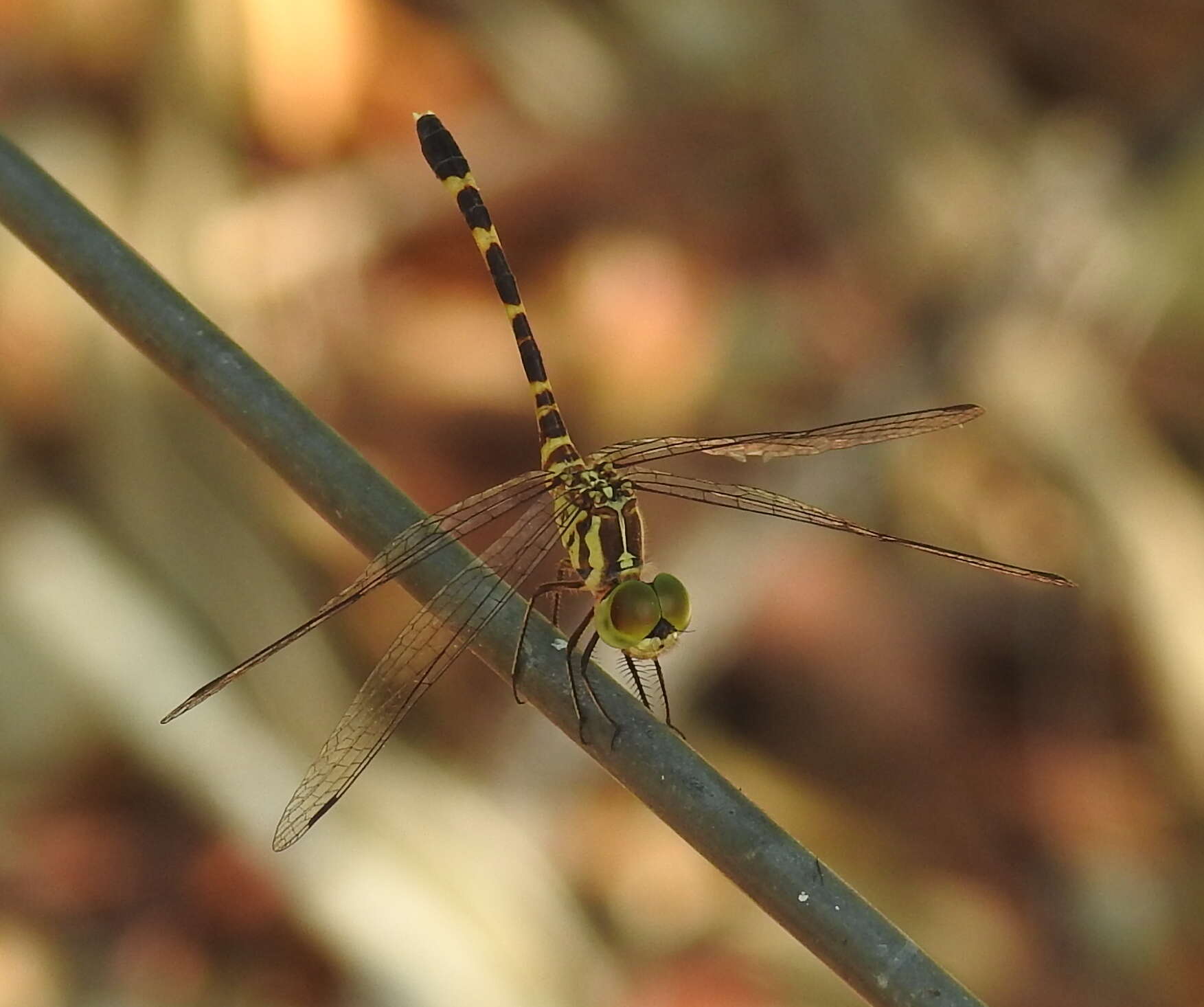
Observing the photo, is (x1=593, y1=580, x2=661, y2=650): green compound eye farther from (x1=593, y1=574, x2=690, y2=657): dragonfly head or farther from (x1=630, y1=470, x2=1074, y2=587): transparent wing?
(x1=630, y1=470, x2=1074, y2=587): transparent wing

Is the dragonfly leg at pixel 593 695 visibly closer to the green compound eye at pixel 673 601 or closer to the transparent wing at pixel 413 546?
the transparent wing at pixel 413 546

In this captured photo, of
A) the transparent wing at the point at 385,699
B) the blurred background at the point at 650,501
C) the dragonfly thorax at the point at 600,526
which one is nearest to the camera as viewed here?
the transparent wing at the point at 385,699

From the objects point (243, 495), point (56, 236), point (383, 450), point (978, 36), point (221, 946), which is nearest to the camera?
point (56, 236)

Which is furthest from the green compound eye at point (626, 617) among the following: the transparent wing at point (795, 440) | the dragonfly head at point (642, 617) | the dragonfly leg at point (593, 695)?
the dragonfly leg at point (593, 695)

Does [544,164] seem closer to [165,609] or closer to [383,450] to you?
[383,450]

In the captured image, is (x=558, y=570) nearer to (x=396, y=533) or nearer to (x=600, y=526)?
(x=600, y=526)

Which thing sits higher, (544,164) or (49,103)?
(49,103)

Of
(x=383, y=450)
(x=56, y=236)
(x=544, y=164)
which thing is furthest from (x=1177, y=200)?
(x=56, y=236)
